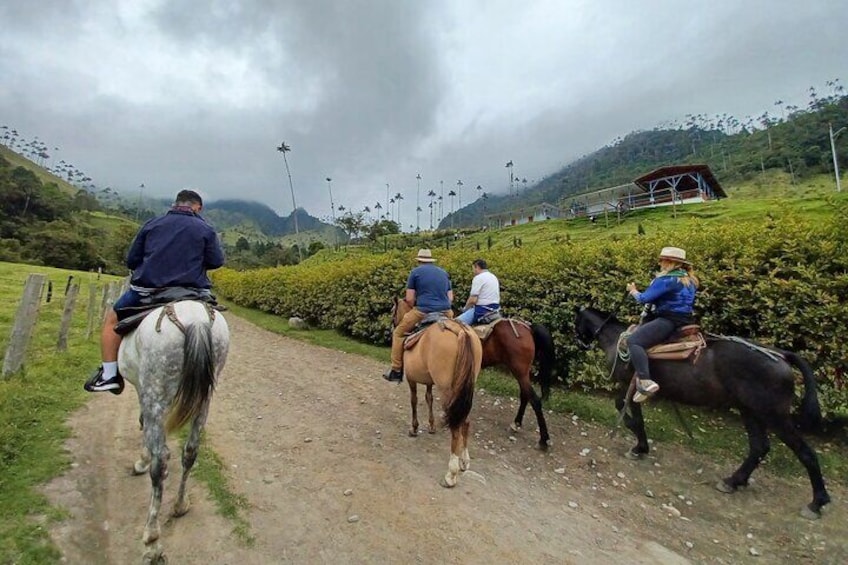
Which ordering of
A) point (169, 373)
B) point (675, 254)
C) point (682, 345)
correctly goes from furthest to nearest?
point (675, 254) → point (682, 345) → point (169, 373)

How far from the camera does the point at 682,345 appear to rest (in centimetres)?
496

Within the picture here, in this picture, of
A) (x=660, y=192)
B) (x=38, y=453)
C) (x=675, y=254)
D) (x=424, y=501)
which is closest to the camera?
(x=424, y=501)

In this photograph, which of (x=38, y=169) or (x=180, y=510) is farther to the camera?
(x=38, y=169)

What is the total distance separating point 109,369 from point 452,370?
3.61 m

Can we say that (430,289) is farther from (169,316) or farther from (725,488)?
(725,488)

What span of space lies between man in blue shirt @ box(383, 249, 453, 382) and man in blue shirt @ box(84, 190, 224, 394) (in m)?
2.79

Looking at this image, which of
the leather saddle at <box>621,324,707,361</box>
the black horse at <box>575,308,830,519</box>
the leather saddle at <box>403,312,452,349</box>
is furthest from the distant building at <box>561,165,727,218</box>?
the leather saddle at <box>403,312,452,349</box>

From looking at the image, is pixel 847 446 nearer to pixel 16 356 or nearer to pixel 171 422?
pixel 171 422

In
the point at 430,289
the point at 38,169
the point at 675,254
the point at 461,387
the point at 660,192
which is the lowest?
the point at 461,387

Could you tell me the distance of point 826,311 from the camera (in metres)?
5.07

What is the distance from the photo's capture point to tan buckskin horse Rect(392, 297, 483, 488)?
4.58 meters

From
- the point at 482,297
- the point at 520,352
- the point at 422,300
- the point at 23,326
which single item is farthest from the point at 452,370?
the point at 23,326

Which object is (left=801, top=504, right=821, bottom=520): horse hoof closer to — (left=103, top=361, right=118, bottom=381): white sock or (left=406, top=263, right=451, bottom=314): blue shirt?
(left=406, top=263, right=451, bottom=314): blue shirt

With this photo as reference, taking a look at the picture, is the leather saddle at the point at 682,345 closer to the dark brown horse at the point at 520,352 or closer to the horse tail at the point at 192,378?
the dark brown horse at the point at 520,352
